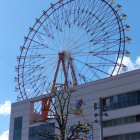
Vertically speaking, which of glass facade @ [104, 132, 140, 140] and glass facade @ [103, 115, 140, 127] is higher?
glass facade @ [103, 115, 140, 127]

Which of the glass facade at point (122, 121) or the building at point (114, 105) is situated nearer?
the glass facade at point (122, 121)

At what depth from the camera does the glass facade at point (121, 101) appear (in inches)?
2122

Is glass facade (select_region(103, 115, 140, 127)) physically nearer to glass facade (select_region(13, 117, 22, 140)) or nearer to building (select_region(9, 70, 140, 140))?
building (select_region(9, 70, 140, 140))

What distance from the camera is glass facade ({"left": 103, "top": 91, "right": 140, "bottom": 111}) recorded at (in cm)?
5389

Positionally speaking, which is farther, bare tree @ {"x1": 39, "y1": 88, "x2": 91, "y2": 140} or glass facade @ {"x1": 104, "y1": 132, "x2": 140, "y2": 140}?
glass facade @ {"x1": 104, "y1": 132, "x2": 140, "y2": 140}

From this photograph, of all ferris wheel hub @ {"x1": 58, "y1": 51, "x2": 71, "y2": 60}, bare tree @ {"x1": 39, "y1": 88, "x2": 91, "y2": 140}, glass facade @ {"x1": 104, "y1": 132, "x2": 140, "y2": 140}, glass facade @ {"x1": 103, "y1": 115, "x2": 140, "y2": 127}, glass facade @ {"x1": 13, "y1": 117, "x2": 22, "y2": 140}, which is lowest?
bare tree @ {"x1": 39, "y1": 88, "x2": 91, "y2": 140}

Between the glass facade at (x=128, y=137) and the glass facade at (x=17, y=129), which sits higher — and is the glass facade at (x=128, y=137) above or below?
below

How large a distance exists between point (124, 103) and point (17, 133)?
2188 centimetres

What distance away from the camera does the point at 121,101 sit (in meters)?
55.6

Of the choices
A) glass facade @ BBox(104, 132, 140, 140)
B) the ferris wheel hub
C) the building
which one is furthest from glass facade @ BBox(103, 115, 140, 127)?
the ferris wheel hub

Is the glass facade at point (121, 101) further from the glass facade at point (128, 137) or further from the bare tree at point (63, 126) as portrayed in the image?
the bare tree at point (63, 126)

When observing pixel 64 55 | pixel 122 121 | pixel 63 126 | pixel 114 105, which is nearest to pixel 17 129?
pixel 64 55

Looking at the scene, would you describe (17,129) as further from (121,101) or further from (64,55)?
(121,101)

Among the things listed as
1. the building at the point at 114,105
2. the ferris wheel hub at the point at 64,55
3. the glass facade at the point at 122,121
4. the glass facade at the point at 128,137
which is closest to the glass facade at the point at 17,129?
the building at the point at 114,105
